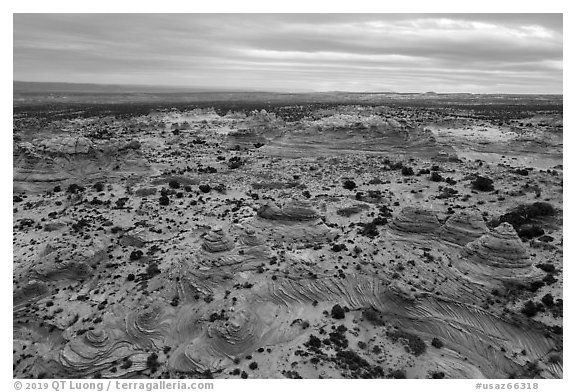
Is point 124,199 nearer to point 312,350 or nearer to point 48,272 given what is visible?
point 48,272

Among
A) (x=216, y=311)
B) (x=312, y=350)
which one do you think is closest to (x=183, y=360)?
(x=216, y=311)

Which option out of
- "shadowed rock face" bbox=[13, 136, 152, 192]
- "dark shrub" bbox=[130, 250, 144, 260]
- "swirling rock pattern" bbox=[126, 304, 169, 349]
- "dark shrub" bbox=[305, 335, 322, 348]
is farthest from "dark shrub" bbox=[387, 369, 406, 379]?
"shadowed rock face" bbox=[13, 136, 152, 192]

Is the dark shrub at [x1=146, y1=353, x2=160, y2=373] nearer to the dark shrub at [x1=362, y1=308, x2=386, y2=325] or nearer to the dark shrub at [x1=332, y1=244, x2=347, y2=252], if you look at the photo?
the dark shrub at [x1=362, y1=308, x2=386, y2=325]

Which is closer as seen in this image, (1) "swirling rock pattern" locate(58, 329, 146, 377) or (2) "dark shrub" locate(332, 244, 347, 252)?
(1) "swirling rock pattern" locate(58, 329, 146, 377)

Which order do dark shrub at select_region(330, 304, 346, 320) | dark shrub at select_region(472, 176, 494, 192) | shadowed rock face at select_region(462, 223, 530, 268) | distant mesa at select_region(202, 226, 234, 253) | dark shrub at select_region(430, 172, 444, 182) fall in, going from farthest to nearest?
1. dark shrub at select_region(430, 172, 444, 182)
2. dark shrub at select_region(472, 176, 494, 192)
3. distant mesa at select_region(202, 226, 234, 253)
4. shadowed rock face at select_region(462, 223, 530, 268)
5. dark shrub at select_region(330, 304, 346, 320)

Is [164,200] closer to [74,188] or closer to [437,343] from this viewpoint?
[74,188]

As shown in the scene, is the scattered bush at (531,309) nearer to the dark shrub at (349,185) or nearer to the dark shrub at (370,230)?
the dark shrub at (370,230)

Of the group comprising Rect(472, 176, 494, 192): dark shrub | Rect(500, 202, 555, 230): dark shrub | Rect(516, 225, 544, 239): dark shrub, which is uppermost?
Rect(472, 176, 494, 192): dark shrub
